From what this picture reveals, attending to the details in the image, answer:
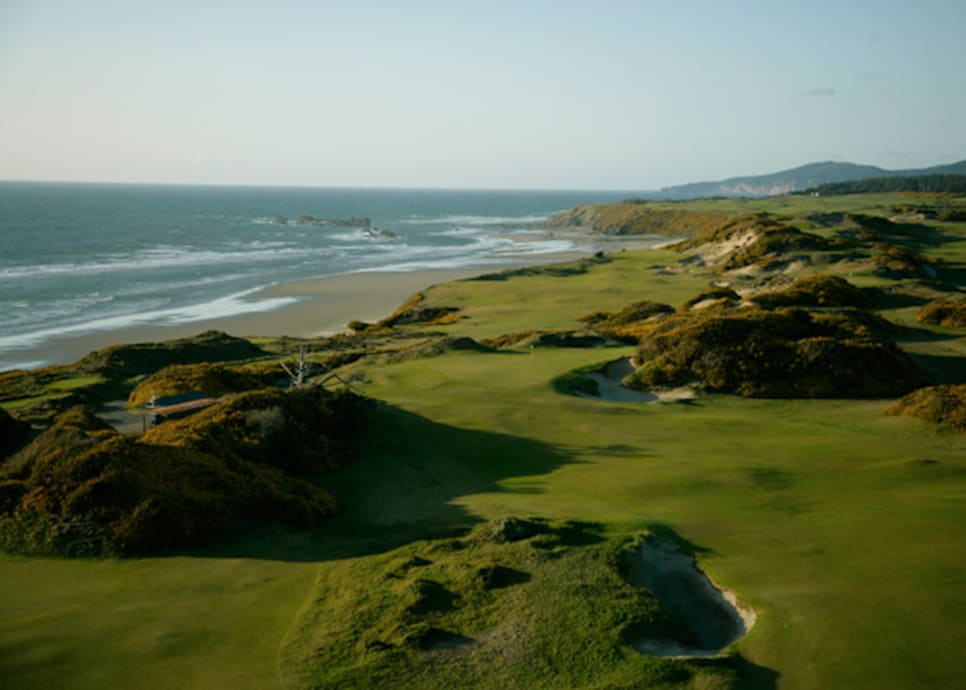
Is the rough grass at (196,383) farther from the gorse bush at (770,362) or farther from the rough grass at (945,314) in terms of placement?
the rough grass at (945,314)

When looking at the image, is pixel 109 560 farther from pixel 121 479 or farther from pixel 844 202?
pixel 844 202

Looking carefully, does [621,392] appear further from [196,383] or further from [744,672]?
[744,672]

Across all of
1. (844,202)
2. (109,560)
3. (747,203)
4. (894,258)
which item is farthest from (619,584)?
(747,203)

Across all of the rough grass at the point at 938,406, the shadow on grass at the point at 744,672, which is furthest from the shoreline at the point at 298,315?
the shadow on grass at the point at 744,672

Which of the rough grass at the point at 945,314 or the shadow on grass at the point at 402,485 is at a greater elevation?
the rough grass at the point at 945,314

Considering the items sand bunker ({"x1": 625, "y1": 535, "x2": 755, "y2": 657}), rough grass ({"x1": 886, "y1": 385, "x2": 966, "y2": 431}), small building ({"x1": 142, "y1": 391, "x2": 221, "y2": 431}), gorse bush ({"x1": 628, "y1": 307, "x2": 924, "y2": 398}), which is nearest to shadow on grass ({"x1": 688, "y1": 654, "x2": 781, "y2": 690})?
sand bunker ({"x1": 625, "y1": 535, "x2": 755, "y2": 657})

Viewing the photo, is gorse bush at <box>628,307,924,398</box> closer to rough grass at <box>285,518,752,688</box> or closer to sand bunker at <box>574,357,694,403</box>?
sand bunker at <box>574,357,694,403</box>
